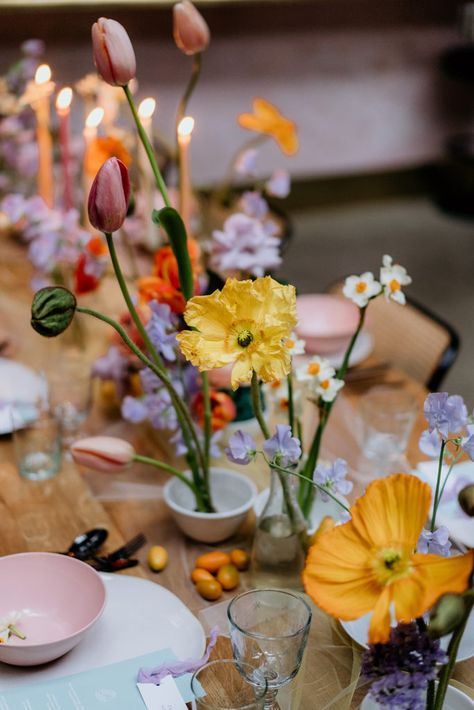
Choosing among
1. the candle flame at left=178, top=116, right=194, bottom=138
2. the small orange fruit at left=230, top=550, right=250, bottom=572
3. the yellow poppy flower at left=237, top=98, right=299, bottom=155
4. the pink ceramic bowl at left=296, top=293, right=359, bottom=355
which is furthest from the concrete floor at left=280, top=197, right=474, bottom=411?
the small orange fruit at left=230, top=550, right=250, bottom=572

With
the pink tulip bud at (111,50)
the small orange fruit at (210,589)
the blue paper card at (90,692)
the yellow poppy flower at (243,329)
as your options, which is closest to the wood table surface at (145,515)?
the small orange fruit at (210,589)

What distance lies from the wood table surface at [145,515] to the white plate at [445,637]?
0.8 inches

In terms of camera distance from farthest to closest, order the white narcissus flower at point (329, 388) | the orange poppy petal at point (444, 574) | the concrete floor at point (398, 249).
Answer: the concrete floor at point (398, 249) < the white narcissus flower at point (329, 388) < the orange poppy petal at point (444, 574)

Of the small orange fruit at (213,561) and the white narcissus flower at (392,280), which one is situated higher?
the white narcissus flower at (392,280)

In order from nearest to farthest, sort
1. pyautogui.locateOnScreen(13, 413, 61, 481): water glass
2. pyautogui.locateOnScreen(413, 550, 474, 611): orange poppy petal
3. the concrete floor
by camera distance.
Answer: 1. pyautogui.locateOnScreen(413, 550, 474, 611): orange poppy petal
2. pyautogui.locateOnScreen(13, 413, 61, 481): water glass
3. the concrete floor

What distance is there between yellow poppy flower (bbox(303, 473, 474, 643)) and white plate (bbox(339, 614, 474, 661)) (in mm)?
277

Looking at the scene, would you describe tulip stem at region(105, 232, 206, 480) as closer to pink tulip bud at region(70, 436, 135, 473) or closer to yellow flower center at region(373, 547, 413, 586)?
pink tulip bud at region(70, 436, 135, 473)

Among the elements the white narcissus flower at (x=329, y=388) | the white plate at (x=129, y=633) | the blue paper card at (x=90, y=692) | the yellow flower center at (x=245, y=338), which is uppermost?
the yellow flower center at (x=245, y=338)

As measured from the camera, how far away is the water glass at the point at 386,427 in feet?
4.93

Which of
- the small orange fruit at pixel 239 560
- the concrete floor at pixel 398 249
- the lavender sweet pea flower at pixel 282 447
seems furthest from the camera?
the concrete floor at pixel 398 249

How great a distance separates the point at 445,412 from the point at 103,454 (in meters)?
0.46

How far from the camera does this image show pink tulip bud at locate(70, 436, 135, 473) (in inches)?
47.1

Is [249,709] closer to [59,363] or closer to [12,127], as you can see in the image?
[59,363]

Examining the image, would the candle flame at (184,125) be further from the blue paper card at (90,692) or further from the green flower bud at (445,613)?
the green flower bud at (445,613)
